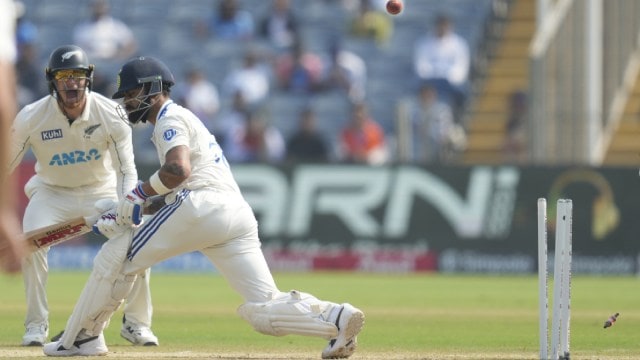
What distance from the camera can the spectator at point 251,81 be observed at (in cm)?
2295

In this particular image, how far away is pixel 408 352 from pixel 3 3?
5.63 meters

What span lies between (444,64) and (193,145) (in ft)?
49.3

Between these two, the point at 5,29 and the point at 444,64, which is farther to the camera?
the point at 444,64

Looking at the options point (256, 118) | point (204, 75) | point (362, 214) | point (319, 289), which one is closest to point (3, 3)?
point (319, 289)

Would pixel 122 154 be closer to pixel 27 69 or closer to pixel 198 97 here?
pixel 198 97

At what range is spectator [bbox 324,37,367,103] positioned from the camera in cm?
2314

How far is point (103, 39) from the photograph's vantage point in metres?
23.8

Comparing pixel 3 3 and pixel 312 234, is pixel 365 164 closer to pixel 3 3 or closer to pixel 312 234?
pixel 312 234

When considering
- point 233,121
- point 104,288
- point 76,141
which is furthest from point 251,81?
point 104,288

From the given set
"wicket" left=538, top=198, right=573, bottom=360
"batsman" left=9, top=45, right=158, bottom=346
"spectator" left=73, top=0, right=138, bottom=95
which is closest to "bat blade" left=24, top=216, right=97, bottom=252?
"batsman" left=9, top=45, right=158, bottom=346

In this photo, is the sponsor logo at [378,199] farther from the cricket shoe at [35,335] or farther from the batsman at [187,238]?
the batsman at [187,238]

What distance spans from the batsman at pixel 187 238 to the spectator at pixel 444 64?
580 inches

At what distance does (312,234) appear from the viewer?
779 inches

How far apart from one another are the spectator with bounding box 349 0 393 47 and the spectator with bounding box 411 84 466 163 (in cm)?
234
